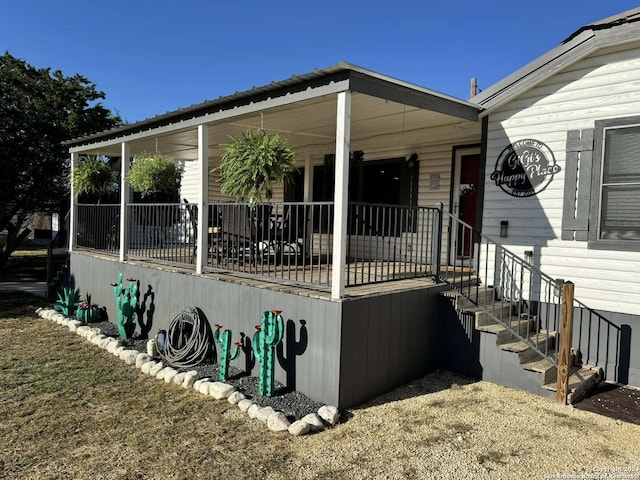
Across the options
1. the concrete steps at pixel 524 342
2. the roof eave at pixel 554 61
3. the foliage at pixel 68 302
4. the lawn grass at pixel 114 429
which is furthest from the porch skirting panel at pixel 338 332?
the foliage at pixel 68 302

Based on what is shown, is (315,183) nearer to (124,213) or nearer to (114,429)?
(124,213)

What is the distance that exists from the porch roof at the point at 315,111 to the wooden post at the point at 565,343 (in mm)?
2344

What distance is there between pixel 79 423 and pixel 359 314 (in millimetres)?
2518

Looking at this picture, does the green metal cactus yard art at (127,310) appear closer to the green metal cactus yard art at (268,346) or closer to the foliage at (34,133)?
the green metal cactus yard art at (268,346)

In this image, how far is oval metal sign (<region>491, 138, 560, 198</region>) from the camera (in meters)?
5.10

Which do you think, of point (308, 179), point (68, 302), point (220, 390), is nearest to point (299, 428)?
point (220, 390)

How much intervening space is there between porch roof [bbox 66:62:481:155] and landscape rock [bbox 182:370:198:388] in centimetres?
291

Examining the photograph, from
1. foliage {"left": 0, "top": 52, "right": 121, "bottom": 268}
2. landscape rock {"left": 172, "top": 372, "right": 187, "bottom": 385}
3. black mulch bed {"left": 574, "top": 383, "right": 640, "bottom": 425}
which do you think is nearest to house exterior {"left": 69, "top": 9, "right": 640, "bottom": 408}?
black mulch bed {"left": 574, "top": 383, "right": 640, "bottom": 425}

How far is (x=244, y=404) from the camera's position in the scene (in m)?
3.93

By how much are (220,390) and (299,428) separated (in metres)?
1.09

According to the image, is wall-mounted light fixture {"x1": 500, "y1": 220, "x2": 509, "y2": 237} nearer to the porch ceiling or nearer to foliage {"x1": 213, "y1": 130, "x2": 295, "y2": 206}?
the porch ceiling

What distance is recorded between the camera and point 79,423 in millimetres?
3605

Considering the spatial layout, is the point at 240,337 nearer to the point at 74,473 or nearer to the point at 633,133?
the point at 74,473

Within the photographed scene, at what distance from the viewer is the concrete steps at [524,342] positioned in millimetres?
4219
